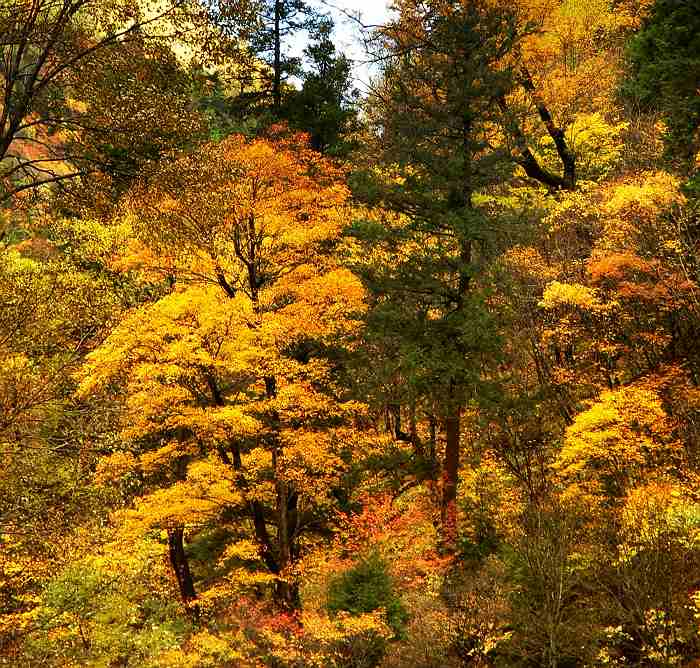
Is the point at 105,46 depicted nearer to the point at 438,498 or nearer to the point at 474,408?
the point at 474,408

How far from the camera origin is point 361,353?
651 inches

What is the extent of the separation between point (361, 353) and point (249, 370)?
422cm

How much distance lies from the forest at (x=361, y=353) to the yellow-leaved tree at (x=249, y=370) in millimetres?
100

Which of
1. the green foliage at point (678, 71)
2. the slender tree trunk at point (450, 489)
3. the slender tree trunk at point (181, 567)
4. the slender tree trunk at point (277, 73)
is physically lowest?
the slender tree trunk at point (181, 567)

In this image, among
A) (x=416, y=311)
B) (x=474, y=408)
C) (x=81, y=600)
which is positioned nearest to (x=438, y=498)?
(x=474, y=408)

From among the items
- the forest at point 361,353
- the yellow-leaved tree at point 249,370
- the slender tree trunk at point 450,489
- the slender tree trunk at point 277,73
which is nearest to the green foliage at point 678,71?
the forest at point 361,353

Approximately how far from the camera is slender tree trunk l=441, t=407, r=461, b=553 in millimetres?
13328

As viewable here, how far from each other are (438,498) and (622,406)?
7015 millimetres

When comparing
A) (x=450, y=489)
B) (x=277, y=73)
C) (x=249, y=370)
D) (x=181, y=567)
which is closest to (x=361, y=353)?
(x=249, y=370)

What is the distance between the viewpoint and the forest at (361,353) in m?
7.75

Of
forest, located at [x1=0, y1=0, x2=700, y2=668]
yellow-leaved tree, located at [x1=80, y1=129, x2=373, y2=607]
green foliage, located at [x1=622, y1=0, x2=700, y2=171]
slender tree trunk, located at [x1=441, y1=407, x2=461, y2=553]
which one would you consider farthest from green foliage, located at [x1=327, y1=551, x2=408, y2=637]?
green foliage, located at [x1=622, y1=0, x2=700, y2=171]

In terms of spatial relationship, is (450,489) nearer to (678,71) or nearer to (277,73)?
(678,71)

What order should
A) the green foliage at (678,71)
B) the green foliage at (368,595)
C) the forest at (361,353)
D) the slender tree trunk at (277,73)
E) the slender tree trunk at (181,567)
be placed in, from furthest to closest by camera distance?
the slender tree trunk at (277,73) < the slender tree trunk at (181,567) < the green foliage at (368,595) < the green foliage at (678,71) < the forest at (361,353)

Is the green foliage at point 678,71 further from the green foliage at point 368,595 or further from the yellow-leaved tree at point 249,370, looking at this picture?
the green foliage at point 368,595
